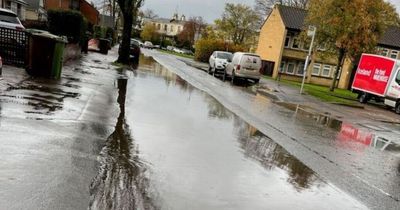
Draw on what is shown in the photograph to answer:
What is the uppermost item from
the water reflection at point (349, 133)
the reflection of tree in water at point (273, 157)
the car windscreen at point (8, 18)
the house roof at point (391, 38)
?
the house roof at point (391, 38)

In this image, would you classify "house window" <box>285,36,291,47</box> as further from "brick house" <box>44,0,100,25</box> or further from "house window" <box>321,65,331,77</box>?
"brick house" <box>44,0,100,25</box>

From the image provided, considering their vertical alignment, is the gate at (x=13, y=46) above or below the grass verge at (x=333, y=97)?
above

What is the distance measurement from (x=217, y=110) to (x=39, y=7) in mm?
51482

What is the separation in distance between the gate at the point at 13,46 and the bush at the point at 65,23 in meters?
7.75

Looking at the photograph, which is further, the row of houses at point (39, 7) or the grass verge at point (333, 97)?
the row of houses at point (39, 7)

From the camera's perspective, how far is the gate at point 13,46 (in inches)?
614

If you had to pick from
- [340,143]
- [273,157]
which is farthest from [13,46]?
[340,143]

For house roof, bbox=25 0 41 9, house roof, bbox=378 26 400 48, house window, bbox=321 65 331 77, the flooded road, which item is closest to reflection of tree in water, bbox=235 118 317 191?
the flooded road

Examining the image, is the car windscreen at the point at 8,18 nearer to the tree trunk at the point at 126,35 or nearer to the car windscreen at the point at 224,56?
the tree trunk at the point at 126,35

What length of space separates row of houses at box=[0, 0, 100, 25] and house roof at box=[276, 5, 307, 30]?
20778mm

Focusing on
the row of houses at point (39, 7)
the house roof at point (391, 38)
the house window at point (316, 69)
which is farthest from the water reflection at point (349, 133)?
the house roof at point (391, 38)

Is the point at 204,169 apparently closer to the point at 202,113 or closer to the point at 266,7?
the point at 202,113

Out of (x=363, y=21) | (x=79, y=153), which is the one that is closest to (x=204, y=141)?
(x=79, y=153)

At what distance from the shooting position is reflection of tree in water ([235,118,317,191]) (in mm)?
7264
